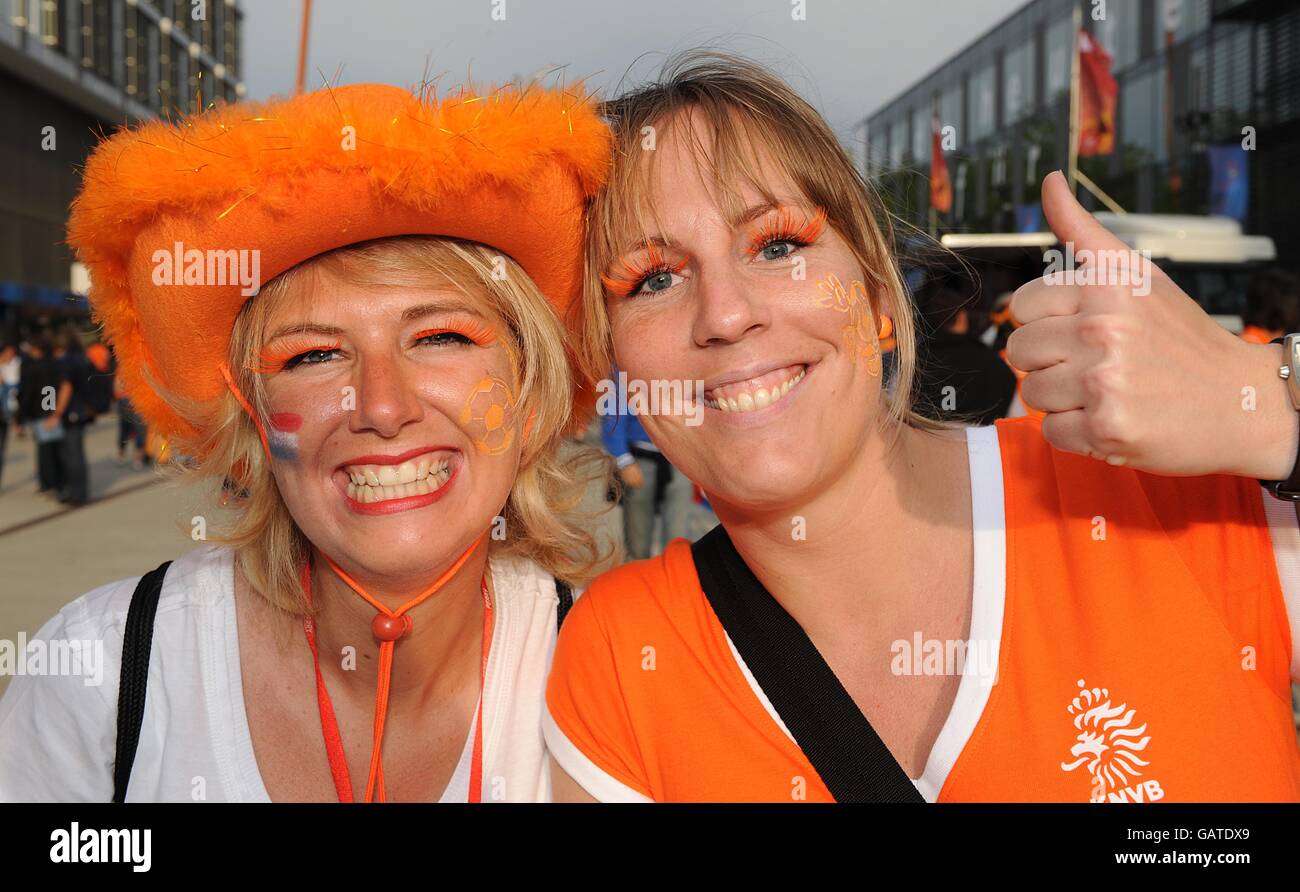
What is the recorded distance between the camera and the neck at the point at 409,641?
2293 millimetres

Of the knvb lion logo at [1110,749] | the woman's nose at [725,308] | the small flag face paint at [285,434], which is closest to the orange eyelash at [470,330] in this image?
the small flag face paint at [285,434]

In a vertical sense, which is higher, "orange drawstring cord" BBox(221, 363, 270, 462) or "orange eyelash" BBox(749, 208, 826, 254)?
"orange eyelash" BBox(749, 208, 826, 254)

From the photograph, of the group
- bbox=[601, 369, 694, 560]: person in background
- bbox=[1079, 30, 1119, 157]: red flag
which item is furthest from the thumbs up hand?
bbox=[1079, 30, 1119, 157]: red flag

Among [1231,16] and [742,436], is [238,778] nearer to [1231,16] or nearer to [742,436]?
[742,436]

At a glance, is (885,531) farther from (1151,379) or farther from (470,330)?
(470,330)

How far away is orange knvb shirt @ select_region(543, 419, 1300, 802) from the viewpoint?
1588 millimetres

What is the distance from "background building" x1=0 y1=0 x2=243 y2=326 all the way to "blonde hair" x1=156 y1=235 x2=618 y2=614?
2829 centimetres

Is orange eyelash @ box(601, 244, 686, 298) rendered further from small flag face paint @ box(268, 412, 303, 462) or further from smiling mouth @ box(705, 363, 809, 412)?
small flag face paint @ box(268, 412, 303, 462)

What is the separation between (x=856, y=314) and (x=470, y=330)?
79 centimetres

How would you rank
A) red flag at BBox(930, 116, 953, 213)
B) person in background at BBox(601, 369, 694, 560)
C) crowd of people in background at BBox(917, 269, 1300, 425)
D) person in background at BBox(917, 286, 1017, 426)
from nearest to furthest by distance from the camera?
crowd of people in background at BBox(917, 269, 1300, 425), person in background at BBox(917, 286, 1017, 426), person in background at BBox(601, 369, 694, 560), red flag at BBox(930, 116, 953, 213)

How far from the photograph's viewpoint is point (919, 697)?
5.85ft

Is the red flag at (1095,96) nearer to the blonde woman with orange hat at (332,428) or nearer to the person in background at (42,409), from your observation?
the person in background at (42,409)

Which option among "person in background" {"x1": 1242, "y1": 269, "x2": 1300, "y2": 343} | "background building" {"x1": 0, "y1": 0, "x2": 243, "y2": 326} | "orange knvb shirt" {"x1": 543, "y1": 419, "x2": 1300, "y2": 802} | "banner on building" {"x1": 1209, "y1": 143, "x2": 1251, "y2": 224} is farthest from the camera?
"background building" {"x1": 0, "y1": 0, "x2": 243, "y2": 326}
